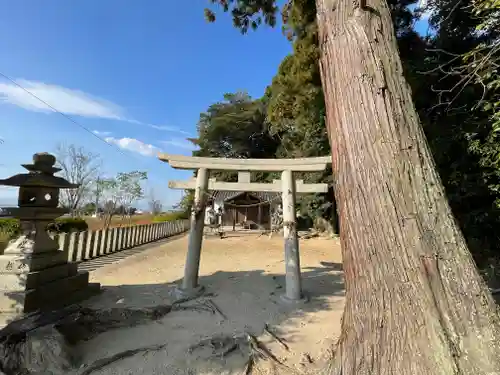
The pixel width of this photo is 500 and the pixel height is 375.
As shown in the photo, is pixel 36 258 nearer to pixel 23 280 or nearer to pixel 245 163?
pixel 23 280

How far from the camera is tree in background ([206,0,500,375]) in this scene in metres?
1.39

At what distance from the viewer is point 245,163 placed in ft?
17.0

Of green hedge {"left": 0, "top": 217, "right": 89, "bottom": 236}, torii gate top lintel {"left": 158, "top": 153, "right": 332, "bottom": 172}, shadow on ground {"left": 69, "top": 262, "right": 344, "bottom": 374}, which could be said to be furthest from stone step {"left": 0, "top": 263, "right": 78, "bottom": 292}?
green hedge {"left": 0, "top": 217, "right": 89, "bottom": 236}

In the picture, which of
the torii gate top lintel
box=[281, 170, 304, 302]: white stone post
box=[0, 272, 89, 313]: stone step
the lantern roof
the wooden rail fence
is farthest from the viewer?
the wooden rail fence

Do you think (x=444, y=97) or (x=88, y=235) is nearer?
(x=444, y=97)

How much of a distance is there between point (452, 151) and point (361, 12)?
4.11 metres

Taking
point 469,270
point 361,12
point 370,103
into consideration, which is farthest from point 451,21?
point 469,270

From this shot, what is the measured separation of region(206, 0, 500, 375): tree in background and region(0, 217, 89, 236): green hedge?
921cm

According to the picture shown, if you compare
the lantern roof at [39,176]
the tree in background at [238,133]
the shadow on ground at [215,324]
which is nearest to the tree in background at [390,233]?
the shadow on ground at [215,324]

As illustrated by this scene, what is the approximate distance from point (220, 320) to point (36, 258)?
2.53 m

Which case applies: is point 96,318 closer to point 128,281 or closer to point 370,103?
point 128,281

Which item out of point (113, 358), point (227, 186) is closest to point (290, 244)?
point (227, 186)

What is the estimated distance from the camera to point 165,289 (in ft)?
16.4

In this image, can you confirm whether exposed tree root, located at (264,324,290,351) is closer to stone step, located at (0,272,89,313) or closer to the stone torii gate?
the stone torii gate
